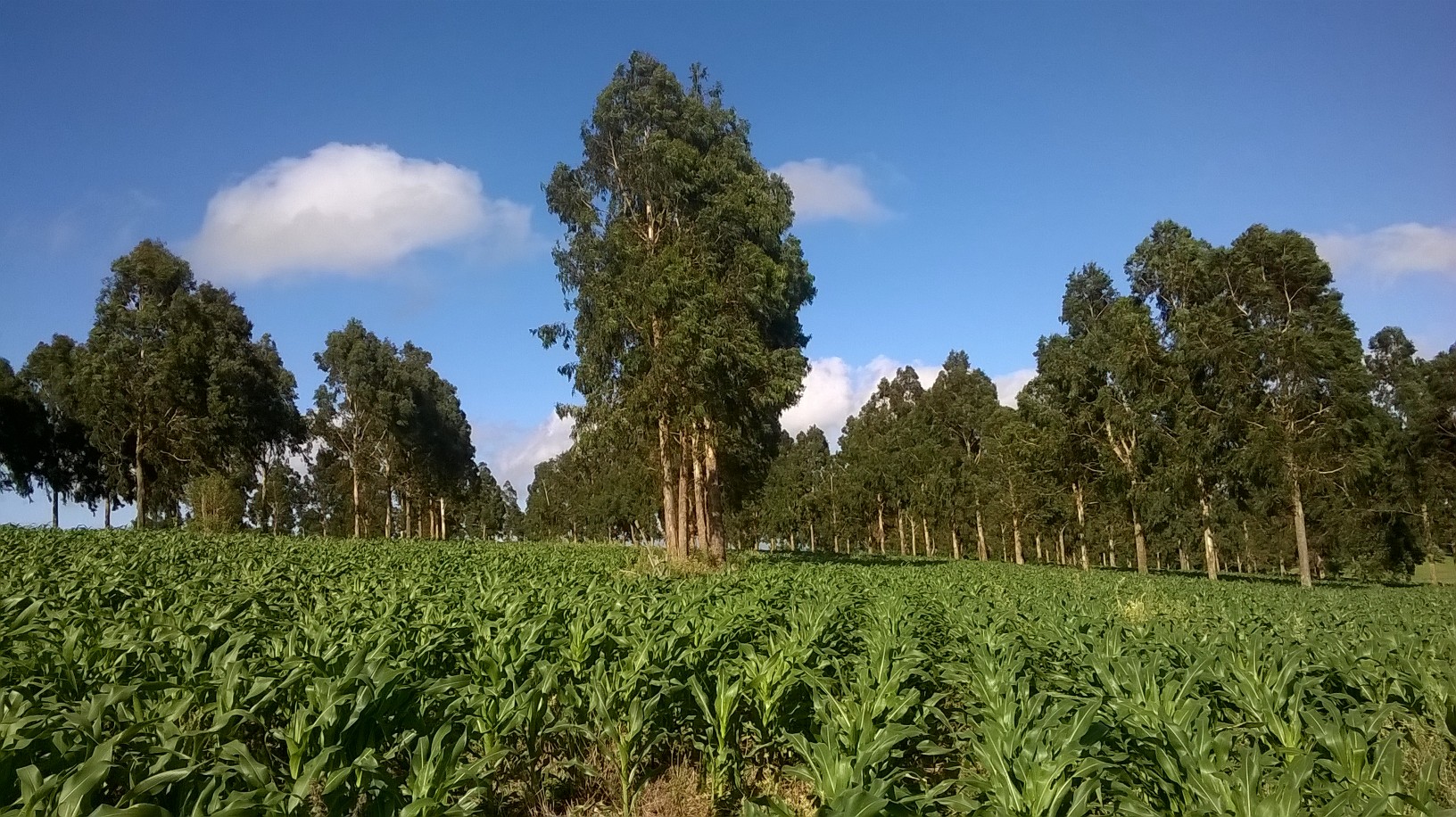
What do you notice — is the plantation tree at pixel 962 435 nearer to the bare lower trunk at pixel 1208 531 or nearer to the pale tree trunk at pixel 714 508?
the bare lower trunk at pixel 1208 531

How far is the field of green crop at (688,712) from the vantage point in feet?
11.0

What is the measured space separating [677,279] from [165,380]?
32.0 metres

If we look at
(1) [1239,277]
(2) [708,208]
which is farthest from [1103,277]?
(2) [708,208]

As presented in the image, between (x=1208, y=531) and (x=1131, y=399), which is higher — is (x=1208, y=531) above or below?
below

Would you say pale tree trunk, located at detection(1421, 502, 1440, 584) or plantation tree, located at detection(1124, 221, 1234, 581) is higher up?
plantation tree, located at detection(1124, 221, 1234, 581)

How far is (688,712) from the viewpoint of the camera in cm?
582

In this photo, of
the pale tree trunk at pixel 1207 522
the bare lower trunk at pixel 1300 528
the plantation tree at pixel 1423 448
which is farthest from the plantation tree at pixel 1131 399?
the plantation tree at pixel 1423 448

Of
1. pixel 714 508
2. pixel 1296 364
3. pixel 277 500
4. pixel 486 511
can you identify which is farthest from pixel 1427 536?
pixel 486 511

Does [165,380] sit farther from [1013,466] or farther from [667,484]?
[1013,466]

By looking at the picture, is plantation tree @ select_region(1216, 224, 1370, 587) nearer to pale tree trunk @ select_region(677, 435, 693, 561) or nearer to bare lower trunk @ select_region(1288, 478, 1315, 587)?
bare lower trunk @ select_region(1288, 478, 1315, 587)

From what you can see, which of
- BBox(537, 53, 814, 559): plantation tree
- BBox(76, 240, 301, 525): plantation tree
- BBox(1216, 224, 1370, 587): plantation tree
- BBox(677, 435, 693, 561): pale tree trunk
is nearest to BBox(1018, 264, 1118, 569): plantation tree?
BBox(1216, 224, 1370, 587): plantation tree

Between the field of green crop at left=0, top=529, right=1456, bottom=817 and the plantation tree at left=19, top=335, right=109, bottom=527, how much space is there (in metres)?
43.8

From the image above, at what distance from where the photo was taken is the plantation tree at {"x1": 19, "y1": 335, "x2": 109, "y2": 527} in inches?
1676

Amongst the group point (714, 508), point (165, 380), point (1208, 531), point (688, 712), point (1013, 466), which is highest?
point (165, 380)
